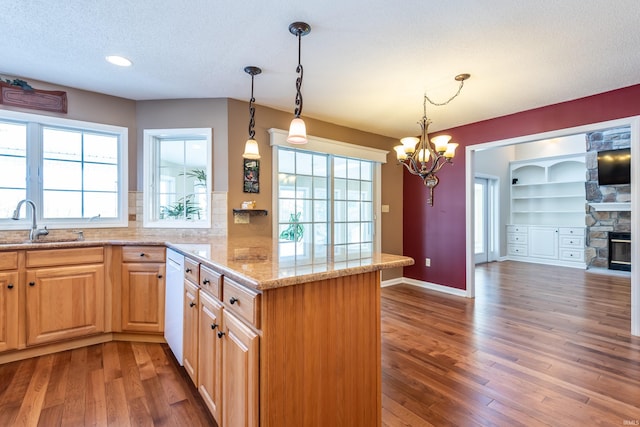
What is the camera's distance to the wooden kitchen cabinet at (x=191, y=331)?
184 cm

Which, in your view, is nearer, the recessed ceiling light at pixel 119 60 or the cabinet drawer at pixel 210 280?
the cabinet drawer at pixel 210 280

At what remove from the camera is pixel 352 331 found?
4.72ft

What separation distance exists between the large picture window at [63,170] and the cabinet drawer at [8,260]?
59 cm

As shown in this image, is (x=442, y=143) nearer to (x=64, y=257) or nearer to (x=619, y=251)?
(x=64, y=257)

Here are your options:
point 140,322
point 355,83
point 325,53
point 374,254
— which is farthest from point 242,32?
point 140,322

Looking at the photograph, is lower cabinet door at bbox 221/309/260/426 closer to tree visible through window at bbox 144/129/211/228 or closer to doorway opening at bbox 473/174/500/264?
tree visible through window at bbox 144/129/211/228

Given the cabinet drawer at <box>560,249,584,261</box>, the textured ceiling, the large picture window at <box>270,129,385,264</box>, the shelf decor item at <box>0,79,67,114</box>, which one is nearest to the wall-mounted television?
the cabinet drawer at <box>560,249,584,261</box>

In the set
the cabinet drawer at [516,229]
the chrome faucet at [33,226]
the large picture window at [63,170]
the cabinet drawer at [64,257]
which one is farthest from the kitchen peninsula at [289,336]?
the cabinet drawer at [516,229]

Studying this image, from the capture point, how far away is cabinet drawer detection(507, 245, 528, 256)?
710 cm

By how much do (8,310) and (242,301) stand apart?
2.28 metres

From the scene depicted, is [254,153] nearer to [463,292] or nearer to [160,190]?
[160,190]

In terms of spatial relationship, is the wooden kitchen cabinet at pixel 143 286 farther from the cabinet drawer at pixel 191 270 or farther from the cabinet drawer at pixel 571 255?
the cabinet drawer at pixel 571 255

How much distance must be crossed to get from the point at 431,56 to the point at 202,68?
1.89 m

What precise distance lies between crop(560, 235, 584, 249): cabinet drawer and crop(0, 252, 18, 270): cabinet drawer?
337 inches
